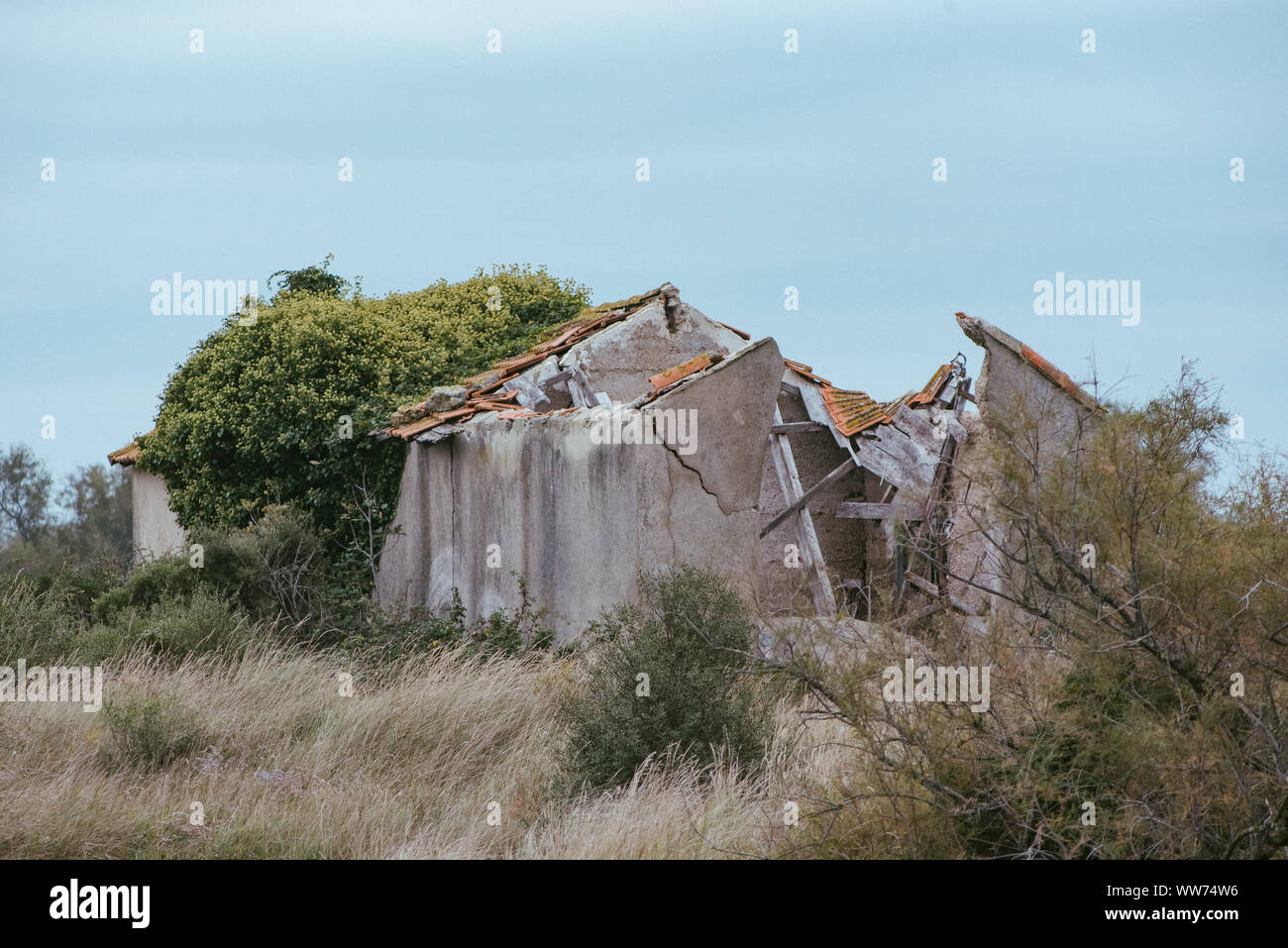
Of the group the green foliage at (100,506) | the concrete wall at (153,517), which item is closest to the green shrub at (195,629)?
the concrete wall at (153,517)

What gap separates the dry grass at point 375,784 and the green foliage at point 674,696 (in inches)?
7.4

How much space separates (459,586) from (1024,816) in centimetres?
881

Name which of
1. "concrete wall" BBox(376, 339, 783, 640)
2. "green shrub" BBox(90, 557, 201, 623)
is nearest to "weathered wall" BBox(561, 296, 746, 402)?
"concrete wall" BBox(376, 339, 783, 640)

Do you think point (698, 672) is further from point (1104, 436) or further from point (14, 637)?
point (14, 637)

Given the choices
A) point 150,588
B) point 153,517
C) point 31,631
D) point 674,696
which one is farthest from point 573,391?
point 153,517

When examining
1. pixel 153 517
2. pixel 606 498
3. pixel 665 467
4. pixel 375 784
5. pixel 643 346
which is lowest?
pixel 375 784

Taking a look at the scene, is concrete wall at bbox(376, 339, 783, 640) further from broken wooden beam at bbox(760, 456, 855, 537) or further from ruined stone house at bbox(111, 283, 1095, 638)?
broken wooden beam at bbox(760, 456, 855, 537)

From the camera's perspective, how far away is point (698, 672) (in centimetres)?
787

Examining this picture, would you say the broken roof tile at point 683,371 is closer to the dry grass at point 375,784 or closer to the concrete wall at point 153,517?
the dry grass at point 375,784

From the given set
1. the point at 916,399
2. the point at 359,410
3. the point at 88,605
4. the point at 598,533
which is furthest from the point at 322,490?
the point at 916,399

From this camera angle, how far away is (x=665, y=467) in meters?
10.7

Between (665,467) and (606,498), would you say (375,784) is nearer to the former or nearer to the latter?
(606,498)

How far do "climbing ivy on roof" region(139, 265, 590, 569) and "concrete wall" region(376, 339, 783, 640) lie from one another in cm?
231

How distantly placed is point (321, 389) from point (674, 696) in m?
9.02
